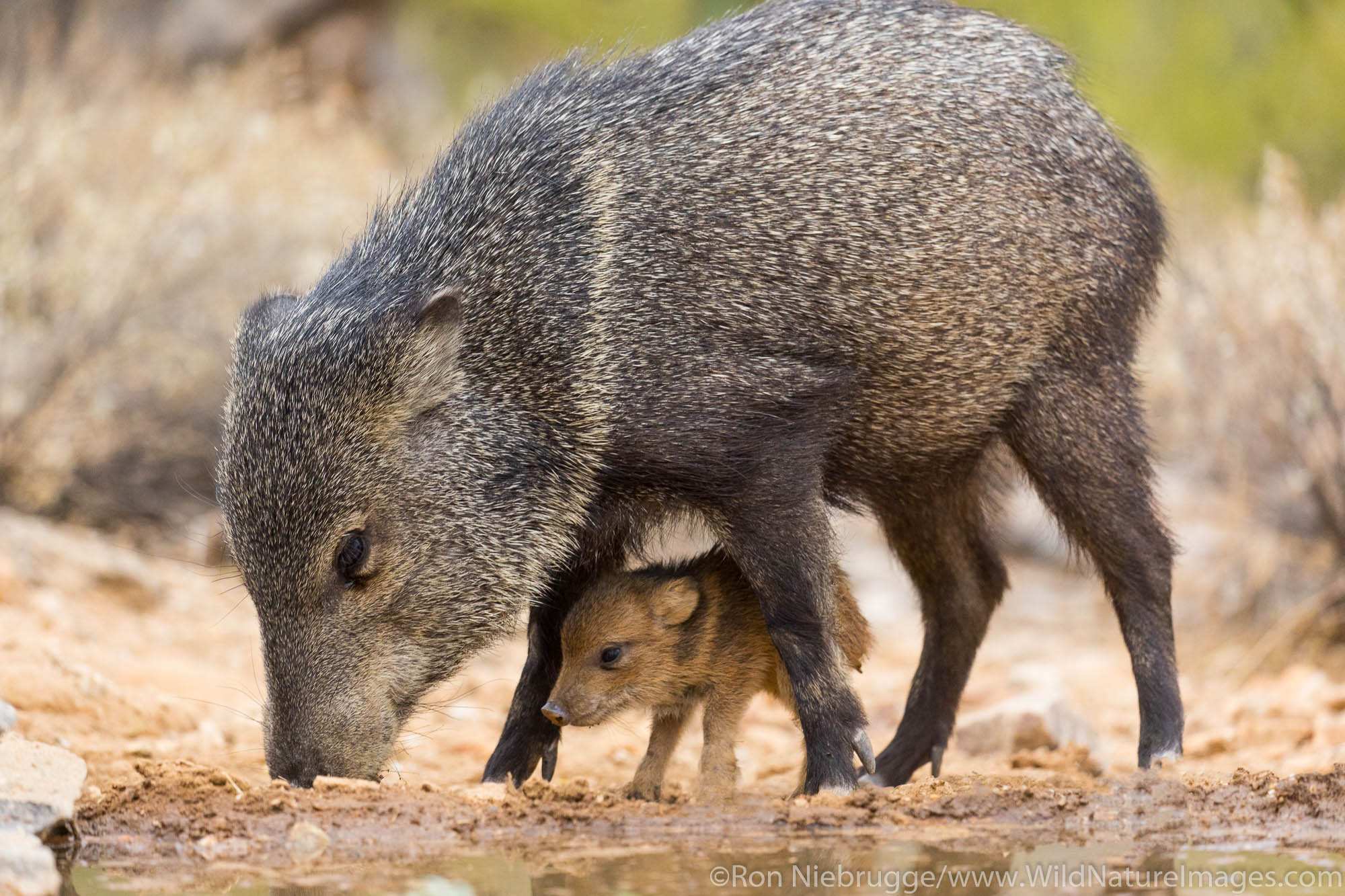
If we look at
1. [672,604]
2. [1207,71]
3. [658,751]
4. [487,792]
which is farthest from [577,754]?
[1207,71]

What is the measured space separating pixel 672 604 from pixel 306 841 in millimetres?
1308

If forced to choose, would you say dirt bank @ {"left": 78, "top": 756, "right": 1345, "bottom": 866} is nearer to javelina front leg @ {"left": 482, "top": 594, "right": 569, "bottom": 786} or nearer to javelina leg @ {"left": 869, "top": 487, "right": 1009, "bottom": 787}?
javelina front leg @ {"left": 482, "top": 594, "right": 569, "bottom": 786}

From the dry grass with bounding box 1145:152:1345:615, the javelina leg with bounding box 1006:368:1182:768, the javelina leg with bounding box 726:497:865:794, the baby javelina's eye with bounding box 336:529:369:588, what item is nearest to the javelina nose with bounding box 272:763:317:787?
the baby javelina's eye with bounding box 336:529:369:588

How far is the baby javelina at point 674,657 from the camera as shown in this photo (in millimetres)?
4324

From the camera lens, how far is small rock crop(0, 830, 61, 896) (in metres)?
2.93

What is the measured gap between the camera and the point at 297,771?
149 inches

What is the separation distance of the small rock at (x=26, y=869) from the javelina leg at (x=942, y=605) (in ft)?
8.98

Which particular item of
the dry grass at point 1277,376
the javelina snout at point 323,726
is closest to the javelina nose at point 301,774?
the javelina snout at point 323,726

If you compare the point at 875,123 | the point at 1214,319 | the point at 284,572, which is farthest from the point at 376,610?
the point at 1214,319

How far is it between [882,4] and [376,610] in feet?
7.70

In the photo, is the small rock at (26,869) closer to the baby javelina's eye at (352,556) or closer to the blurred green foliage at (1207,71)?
the baby javelina's eye at (352,556)

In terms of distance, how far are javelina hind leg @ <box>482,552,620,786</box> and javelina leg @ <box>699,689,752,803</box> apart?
49 centimetres

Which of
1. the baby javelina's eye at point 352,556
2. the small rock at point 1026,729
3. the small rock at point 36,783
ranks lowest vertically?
the small rock at point 36,783

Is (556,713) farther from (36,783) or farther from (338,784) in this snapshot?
(36,783)
